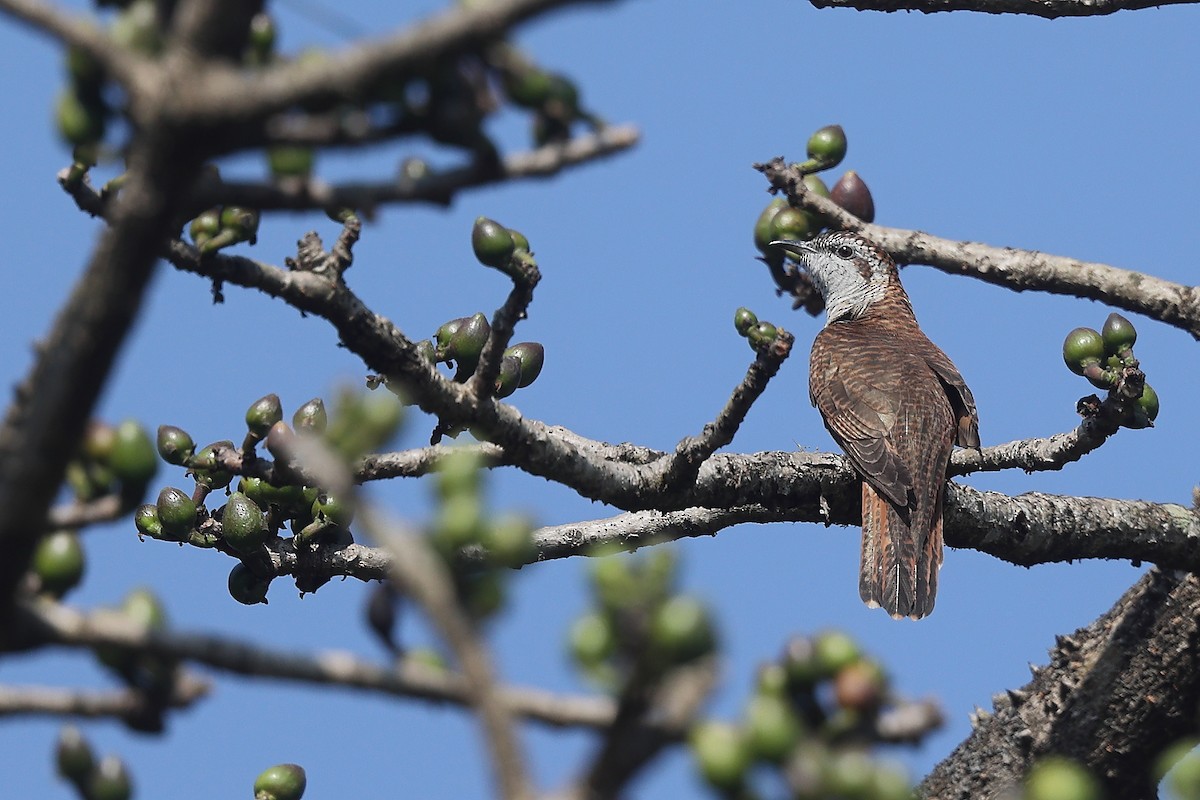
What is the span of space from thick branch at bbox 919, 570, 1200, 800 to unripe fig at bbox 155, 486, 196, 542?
2662 mm

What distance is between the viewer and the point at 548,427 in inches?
166

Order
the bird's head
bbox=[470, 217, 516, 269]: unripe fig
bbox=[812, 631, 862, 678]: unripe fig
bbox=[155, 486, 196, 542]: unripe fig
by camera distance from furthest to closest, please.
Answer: the bird's head < bbox=[155, 486, 196, 542]: unripe fig < bbox=[470, 217, 516, 269]: unripe fig < bbox=[812, 631, 862, 678]: unripe fig

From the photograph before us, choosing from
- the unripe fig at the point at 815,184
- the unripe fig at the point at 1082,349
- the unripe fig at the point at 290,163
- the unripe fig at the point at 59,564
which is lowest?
the unripe fig at the point at 59,564

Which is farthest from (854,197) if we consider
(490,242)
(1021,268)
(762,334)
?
(490,242)

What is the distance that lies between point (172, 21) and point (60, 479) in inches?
22.3

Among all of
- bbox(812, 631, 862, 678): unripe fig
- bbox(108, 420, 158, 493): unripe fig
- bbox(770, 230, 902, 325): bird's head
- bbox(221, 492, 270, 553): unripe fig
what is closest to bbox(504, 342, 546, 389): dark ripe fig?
bbox(221, 492, 270, 553): unripe fig

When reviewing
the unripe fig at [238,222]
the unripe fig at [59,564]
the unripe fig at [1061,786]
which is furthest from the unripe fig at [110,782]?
the unripe fig at [238,222]

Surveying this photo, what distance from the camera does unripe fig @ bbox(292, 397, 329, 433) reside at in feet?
11.7

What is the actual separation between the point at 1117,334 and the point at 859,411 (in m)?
1.72

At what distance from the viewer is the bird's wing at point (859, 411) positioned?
5491 millimetres

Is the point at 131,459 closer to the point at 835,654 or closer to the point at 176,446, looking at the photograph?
the point at 835,654

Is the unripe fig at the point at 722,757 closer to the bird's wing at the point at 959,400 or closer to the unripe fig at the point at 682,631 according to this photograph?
the unripe fig at the point at 682,631

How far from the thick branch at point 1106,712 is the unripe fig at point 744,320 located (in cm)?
202

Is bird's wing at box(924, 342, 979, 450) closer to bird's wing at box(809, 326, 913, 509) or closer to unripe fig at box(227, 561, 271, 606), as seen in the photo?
bird's wing at box(809, 326, 913, 509)
